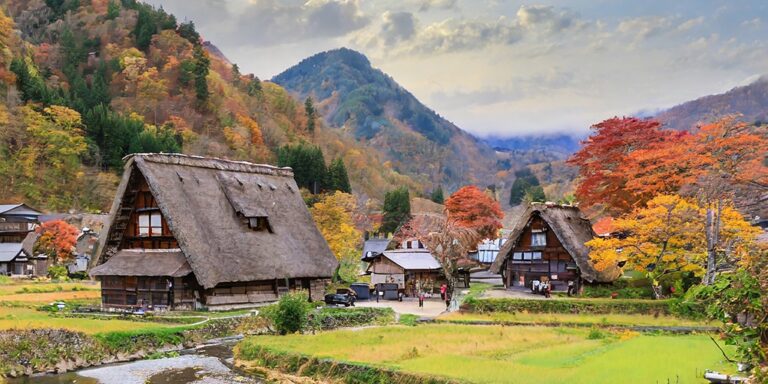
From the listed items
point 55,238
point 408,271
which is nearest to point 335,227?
point 408,271

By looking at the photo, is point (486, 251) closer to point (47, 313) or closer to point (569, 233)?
point (569, 233)

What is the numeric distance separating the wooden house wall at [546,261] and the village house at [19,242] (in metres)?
39.9

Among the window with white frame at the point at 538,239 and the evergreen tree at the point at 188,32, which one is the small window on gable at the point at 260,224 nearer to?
the window with white frame at the point at 538,239

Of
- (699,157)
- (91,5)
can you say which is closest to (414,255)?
(699,157)

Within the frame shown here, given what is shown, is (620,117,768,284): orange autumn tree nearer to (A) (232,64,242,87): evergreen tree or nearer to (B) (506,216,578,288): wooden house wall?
(B) (506,216,578,288): wooden house wall

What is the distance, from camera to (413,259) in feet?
149

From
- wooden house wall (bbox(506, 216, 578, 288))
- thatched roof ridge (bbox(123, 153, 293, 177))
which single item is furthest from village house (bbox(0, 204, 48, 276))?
wooden house wall (bbox(506, 216, 578, 288))

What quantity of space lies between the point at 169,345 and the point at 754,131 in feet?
106

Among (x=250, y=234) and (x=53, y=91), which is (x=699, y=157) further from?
(x=53, y=91)

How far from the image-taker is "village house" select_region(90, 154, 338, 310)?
29547 mm

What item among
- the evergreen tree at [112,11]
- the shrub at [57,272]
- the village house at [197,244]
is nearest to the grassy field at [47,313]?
the village house at [197,244]

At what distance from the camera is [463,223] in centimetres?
5731

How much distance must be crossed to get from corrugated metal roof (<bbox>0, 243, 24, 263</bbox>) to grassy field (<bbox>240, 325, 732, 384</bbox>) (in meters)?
41.4

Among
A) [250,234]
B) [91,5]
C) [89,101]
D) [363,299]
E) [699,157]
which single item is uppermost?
[91,5]
